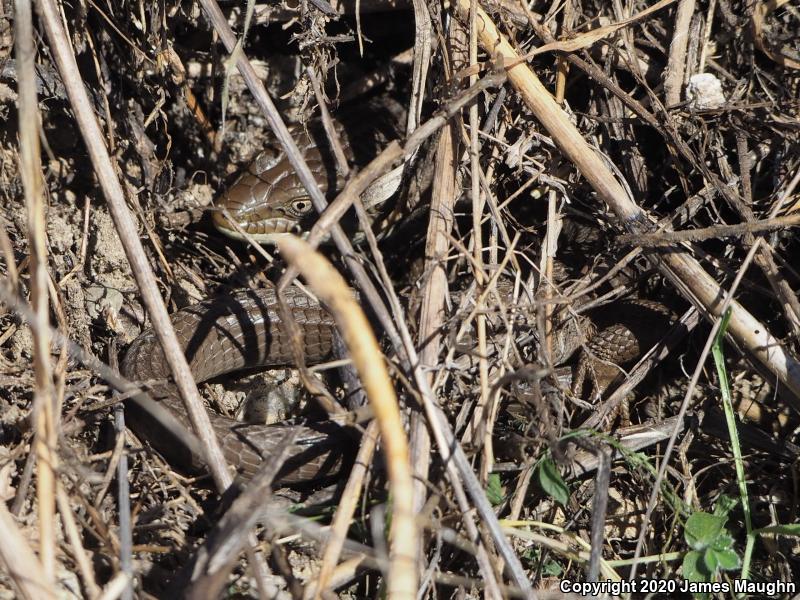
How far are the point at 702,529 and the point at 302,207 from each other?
8.07 ft

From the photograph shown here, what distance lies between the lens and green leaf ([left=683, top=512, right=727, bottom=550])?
8.30 ft

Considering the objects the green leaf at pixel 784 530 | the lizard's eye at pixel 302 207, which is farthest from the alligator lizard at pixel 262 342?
the green leaf at pixel 784 530

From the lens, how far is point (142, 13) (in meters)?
3.32

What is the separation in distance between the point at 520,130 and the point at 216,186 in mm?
1825

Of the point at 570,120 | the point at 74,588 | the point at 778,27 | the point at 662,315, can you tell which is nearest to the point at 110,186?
the point at 74,588

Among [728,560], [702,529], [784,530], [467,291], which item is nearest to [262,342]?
[467,291]

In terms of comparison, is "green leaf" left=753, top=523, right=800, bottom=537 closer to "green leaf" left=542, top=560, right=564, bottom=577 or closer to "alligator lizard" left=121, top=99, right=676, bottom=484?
"green leaf" left=542, top=560, right=564, bottom=577

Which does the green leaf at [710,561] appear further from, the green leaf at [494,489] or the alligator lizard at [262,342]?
the alligator lizard at [262,342]

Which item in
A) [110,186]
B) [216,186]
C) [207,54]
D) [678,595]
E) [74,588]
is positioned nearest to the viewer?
[74,588]

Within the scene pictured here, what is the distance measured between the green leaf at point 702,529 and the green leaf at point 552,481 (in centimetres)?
43

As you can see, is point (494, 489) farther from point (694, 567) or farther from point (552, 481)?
point (694, 567)

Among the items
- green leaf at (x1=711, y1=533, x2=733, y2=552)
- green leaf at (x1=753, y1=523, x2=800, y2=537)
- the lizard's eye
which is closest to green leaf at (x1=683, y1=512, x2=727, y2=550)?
green leaf at (x1=711, y1=533, x2=733, y2=552)

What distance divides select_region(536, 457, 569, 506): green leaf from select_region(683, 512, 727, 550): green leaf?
432 millimetres

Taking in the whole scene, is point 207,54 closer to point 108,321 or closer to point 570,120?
point 108,321
